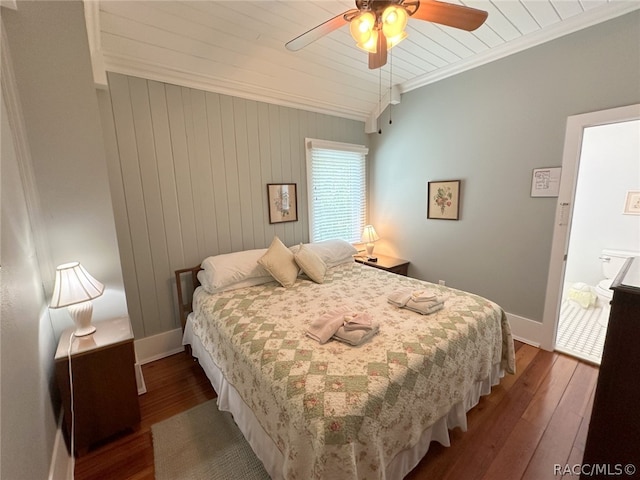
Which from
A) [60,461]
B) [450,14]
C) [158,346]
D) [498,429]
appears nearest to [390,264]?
[498,429]

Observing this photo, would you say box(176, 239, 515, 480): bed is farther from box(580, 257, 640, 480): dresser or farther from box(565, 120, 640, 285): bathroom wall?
box(565, 120, 640, 285): bathroom wall

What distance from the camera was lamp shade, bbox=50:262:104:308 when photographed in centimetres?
151

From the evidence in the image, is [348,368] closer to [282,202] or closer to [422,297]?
[422,297]

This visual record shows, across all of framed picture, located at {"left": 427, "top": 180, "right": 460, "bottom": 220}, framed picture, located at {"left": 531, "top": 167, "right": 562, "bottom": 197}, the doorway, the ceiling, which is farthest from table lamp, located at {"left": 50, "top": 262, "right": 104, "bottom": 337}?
the doorway

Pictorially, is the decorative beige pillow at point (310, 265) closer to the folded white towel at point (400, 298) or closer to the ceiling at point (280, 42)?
the folded white towel at point (400, 298)

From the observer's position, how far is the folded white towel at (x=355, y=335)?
4.80 feet

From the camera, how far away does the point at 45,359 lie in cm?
153

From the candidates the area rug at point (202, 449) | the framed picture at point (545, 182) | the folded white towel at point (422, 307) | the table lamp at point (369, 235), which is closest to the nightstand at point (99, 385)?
the area rug at point (202, 449)

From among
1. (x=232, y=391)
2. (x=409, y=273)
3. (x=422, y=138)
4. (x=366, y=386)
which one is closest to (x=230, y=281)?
(x=232, y=391)

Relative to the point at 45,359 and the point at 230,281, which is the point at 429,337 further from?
the point at 45,359

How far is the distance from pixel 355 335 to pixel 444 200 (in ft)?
7.51

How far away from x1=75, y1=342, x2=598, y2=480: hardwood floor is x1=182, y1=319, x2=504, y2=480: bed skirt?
0.10 metres

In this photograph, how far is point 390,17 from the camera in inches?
50.4

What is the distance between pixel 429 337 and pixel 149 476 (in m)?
1.75
